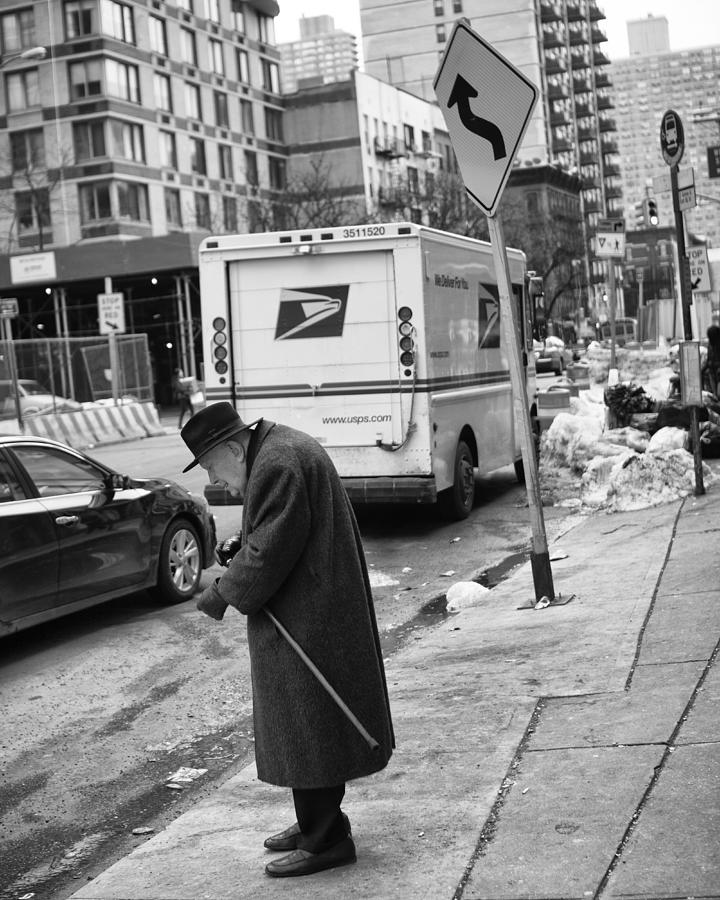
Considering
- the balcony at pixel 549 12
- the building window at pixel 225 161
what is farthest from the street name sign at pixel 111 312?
the balcony at pixel 549 12

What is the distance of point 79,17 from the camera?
205ft

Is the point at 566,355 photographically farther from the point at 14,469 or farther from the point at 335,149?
the point at 14,469

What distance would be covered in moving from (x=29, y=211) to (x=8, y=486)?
58.8 meters

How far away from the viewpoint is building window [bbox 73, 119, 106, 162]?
2473 inches

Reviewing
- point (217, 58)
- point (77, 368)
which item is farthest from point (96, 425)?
point (217, 58)

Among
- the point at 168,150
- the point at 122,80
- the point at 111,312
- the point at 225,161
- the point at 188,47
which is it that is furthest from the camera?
the point at 225,161

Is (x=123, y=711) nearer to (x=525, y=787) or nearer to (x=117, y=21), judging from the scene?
(x=525, y=787)

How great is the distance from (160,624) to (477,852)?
540cm

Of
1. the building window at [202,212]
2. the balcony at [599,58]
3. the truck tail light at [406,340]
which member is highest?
the balcony at [599,58]

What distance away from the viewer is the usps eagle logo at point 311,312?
1233cm

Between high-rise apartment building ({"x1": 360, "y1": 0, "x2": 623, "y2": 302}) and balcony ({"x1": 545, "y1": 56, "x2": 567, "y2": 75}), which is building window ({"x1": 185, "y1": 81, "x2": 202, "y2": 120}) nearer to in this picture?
high-rise apartment building ({"x1": 360, "y1": 0, "x2": 623, "y2": 302})

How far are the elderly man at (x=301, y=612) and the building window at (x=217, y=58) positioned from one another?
71502 mm

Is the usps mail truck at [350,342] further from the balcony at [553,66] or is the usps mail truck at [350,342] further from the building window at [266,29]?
the balcony at [553,66]

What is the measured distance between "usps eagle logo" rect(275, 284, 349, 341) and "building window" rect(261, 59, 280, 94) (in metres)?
69.3
